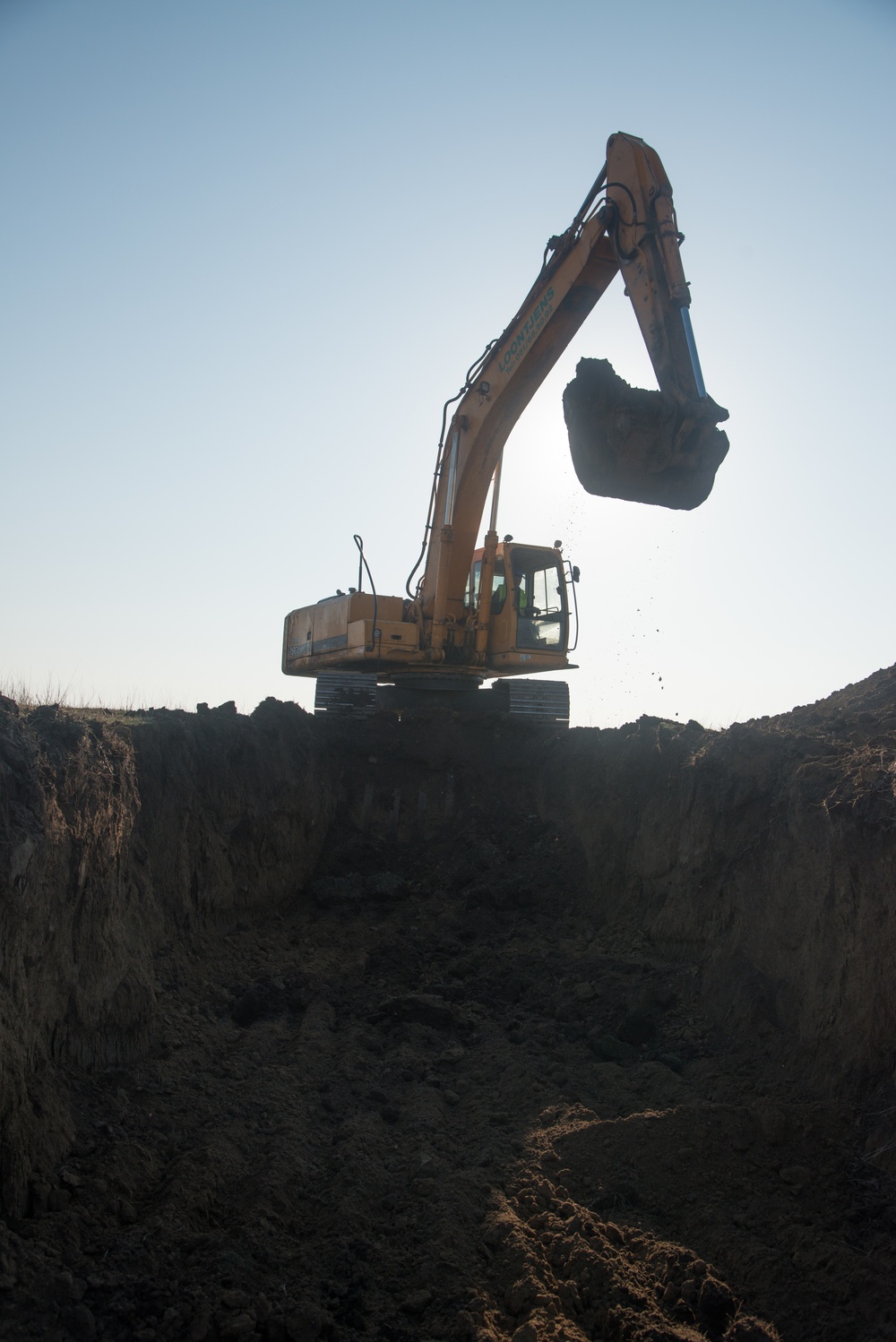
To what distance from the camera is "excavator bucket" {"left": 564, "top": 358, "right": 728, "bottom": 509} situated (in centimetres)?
688

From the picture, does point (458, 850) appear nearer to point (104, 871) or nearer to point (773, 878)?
point (773, 878)

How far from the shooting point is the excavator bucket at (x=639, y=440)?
6.88 metres

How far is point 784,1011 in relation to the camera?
18.0ft

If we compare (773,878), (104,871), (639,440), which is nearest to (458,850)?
(773,878)

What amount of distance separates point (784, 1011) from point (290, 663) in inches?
436

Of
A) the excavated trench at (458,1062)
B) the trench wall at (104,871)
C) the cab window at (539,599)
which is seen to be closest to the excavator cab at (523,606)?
the cab window at (539,599)

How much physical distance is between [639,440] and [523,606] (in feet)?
18.7

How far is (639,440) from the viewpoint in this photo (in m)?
6.95

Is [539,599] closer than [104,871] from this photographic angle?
No

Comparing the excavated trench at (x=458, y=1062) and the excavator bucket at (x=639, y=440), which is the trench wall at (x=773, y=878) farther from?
the excavator bucket at (x=639, y=440)

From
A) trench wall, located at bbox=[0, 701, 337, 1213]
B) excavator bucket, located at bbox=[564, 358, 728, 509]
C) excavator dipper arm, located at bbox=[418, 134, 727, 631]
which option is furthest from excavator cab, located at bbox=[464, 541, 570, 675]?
excavator bucket, located at bbox=[564, 358, 728, 509]

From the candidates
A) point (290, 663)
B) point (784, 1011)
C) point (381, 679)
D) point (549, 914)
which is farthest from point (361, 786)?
point (784, 1011)

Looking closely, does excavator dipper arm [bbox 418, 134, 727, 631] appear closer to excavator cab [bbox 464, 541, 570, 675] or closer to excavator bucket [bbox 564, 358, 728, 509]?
excavator bucket [bbox 564, 358, 728, 509]

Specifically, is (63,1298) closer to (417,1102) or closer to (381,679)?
(417,1102)
